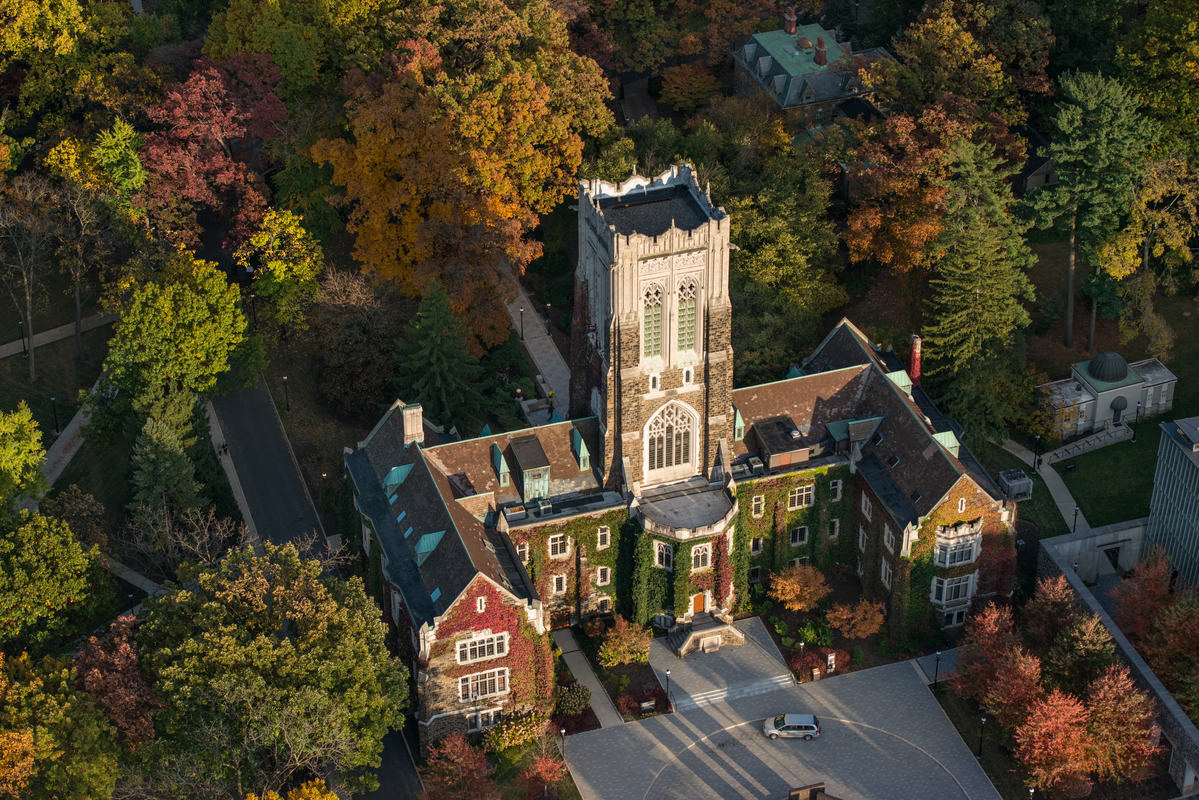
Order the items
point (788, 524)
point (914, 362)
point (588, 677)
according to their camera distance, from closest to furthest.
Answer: point (588, 677), point (788, 524), point (914, 362)

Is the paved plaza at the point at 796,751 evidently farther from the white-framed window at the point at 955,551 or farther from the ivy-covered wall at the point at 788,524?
the ivy-covered wall at the point at 788,524

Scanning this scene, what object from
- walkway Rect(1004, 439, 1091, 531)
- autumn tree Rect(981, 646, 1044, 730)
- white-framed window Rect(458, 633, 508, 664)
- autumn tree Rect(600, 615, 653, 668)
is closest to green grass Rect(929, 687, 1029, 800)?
autumn tree Rect(981, 646, 1044, 730)

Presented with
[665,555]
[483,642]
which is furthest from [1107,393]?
[483,642]

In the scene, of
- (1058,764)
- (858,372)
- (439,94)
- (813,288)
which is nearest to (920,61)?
(813,288)

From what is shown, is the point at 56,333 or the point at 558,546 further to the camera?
the point at 56,333

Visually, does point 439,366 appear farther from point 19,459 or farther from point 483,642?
point 19,459

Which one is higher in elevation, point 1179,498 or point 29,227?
point 29,227

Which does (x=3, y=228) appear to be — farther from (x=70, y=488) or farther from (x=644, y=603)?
(x=644, y=603)
